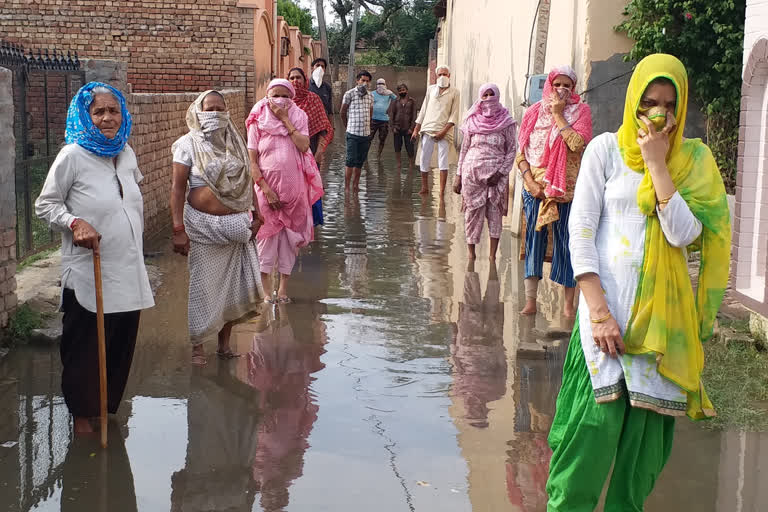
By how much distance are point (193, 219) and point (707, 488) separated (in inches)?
129

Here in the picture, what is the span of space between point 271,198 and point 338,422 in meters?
2.89

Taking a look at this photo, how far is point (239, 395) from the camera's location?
5.62 m

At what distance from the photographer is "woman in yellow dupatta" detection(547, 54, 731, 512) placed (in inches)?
135

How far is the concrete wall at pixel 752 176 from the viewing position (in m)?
6.58

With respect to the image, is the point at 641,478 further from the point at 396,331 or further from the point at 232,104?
the point at 232,104

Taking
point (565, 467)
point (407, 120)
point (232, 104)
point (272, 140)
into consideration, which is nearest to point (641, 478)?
point (565, 467)

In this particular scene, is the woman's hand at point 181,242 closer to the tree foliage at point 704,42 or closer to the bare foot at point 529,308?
the bare foot at point 529,308

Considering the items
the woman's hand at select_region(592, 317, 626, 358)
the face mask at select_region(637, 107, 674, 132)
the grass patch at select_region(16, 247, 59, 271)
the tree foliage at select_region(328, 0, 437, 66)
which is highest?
the tree foliage at select_region(328, 0, 437, 66)

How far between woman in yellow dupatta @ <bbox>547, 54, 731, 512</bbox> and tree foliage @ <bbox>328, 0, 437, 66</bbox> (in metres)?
42.9

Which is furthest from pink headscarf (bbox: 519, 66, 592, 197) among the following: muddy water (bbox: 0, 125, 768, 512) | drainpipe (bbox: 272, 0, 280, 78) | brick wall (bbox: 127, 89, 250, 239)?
drainpipe (bbox: 272, 0, 280, 78)

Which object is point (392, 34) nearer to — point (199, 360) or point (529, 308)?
point (529, 308)

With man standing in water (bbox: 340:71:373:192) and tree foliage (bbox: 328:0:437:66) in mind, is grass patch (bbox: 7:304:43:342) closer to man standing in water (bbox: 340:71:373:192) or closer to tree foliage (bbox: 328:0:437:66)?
man standing in water (bbox: 340:71:373:192)

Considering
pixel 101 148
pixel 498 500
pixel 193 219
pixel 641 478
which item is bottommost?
pixel 498 500

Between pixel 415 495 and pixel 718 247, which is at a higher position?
pixel 718 247
